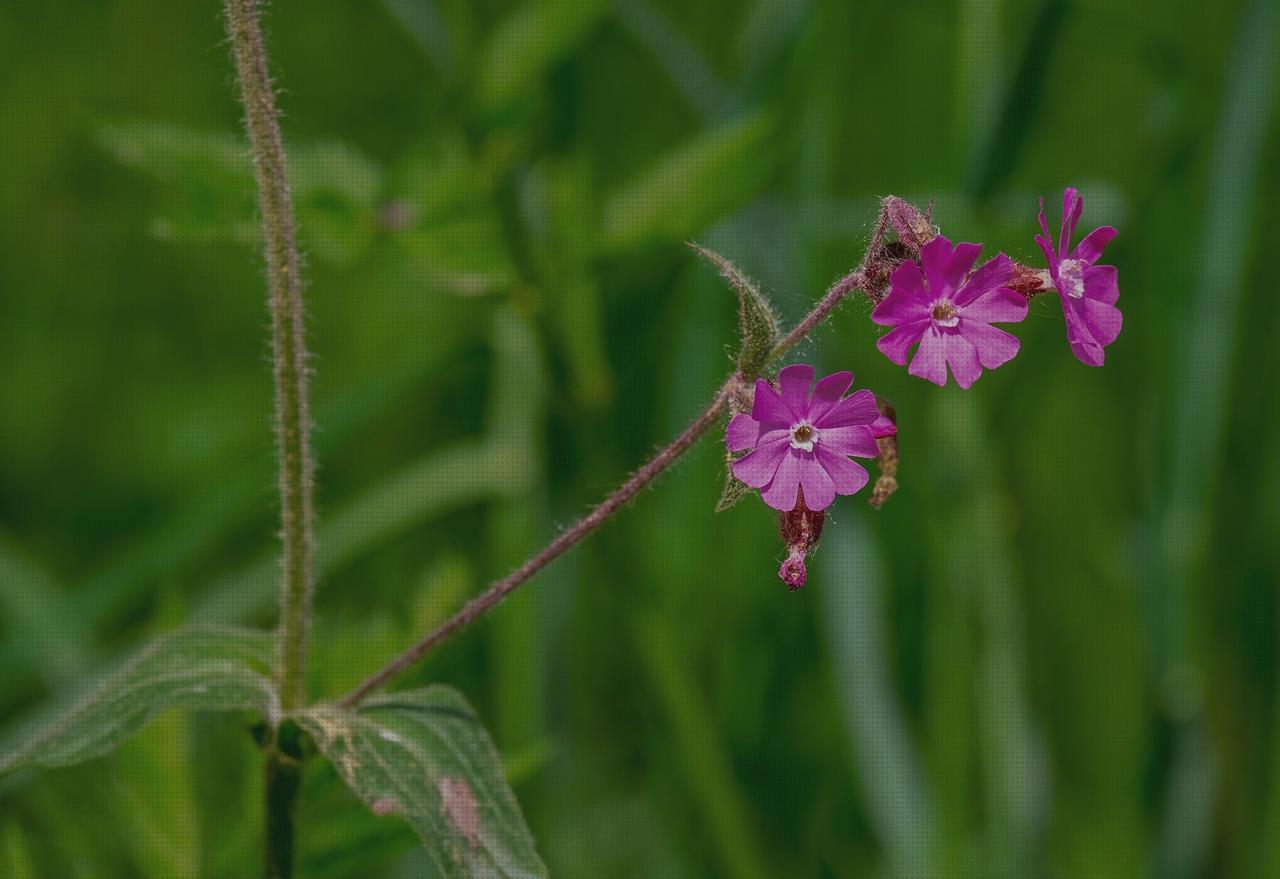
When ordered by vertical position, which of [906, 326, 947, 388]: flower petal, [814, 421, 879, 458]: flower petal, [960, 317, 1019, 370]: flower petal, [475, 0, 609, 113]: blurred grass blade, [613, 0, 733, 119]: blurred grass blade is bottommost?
[814, 421, 879, 458]: flower petal

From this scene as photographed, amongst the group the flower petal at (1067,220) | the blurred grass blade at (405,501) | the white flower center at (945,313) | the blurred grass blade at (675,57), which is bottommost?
the blurred grass blade at (405,501)

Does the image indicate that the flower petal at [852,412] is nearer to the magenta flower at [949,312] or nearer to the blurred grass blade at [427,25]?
the magenta flower at [949,312]

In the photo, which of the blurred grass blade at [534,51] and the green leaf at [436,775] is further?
the blurred grass blade at [534,51]

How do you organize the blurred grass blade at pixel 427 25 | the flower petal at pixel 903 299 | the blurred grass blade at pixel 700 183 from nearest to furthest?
the flower petal at pixel 903 299 → the blurred grass blade at pixel 700 183 → the blurred grass blade at pixel 427 25

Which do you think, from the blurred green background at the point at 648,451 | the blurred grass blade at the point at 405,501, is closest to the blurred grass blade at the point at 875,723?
the blurred green background at the point at 648,451

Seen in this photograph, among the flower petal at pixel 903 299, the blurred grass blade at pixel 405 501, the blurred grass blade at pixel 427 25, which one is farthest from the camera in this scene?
the blurred grass blade at pixel 427 25

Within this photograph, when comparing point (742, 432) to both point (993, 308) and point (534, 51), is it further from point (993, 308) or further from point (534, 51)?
point (534, 51)

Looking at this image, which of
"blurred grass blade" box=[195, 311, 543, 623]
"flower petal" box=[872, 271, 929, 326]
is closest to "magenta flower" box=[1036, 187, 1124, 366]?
"flower petal" box=[872, 271, 929, 326]

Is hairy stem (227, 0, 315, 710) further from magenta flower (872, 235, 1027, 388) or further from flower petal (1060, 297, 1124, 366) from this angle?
flower petal (1060, 297, 1124, 366)
